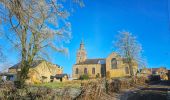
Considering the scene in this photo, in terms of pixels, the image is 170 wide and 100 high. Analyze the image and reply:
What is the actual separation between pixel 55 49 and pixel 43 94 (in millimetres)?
19727

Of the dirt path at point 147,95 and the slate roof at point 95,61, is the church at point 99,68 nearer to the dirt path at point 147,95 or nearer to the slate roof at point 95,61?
the slate roof at point 95,61

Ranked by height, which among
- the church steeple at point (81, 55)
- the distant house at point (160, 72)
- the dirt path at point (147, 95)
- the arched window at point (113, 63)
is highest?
the church steeple at point (81, 55)

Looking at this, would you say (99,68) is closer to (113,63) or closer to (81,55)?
(113,63)

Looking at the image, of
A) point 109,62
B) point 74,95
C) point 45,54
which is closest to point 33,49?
point 45,54


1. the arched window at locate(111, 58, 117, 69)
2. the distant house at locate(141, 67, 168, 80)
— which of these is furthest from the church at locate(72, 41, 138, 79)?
the distant house at locate(141, 67, 168, 80)

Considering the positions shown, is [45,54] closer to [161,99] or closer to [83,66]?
[161,99]

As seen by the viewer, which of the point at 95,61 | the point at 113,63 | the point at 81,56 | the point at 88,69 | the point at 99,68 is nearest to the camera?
the point at 113,63

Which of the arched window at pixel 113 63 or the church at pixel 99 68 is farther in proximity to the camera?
the arched window at pixel 113 63

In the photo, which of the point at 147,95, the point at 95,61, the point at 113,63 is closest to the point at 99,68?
the point at 95,61

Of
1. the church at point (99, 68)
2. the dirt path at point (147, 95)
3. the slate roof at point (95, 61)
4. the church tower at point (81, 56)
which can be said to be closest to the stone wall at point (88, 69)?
the church at point (99, 68)

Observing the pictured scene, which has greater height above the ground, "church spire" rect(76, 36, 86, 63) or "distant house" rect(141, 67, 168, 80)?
"church spire" rect(76, 36, 86, 63)

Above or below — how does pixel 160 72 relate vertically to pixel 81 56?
below

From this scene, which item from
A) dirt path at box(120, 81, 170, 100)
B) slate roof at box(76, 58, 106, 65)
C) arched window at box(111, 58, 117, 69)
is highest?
slate roof at box(76, 58, 106, 65)

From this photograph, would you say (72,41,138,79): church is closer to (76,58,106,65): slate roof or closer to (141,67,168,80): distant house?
(76,58,106,65): slate roof
